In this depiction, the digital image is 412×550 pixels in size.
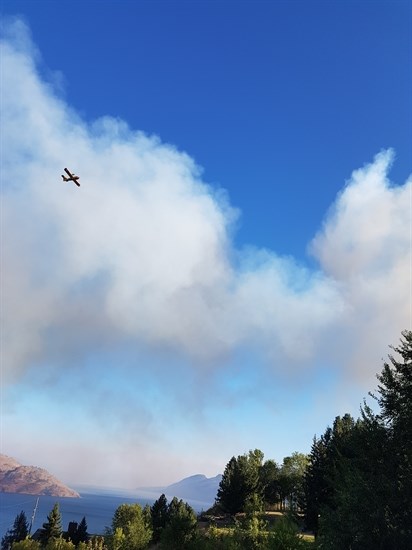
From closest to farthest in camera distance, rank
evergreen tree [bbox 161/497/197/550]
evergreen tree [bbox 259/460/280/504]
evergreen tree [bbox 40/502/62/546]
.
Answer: evergreen tree [bbox 161/497/197/550]
evergreen tree [bbox 40/502/62/546]
evergreen tree [bbox 259/460/280/504]

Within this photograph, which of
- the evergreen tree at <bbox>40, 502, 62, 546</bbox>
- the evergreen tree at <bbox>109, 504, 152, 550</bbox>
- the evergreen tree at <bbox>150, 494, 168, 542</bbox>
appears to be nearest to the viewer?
the evergreen tree at <bbox>109, 504, 152, 550</bbox>

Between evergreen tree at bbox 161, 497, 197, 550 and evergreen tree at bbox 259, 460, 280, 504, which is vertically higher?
evergreen tree at bbox 259, 460, 280, 504

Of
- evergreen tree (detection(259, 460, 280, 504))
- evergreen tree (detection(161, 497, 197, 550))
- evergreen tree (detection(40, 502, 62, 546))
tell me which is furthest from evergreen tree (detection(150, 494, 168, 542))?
evergreen tree (detection(259, 460, 280, 504))

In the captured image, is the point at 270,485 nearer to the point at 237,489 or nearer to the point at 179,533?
the point at 237,489

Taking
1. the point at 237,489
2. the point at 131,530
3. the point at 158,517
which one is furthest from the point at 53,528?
the point at 237,489

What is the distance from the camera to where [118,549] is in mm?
59656

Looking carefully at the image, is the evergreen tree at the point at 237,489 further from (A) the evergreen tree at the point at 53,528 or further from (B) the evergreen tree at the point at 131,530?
(A) the evergreen tree at the point at 53,528

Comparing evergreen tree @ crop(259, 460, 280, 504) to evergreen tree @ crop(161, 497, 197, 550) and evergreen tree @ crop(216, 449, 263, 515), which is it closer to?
evergreen tree @ crop(216, 449, 263, 515)

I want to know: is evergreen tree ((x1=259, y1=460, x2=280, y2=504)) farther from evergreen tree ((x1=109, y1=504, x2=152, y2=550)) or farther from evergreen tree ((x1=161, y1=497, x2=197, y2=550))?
evergreen tree ((x1=161, y1=497, x2=197, y2=550))

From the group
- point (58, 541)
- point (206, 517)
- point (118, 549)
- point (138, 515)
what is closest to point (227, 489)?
point (206, 517)

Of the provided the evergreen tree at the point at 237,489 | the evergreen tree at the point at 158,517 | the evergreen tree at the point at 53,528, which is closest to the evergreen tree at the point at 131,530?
the evergreen tree at the point at 158,517

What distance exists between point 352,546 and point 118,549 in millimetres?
48605

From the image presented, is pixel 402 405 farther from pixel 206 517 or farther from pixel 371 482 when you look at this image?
pixel 206 517

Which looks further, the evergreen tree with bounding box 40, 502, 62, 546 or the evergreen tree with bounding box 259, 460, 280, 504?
the evergreen tree with bounding box 259, 460, 280, 504
